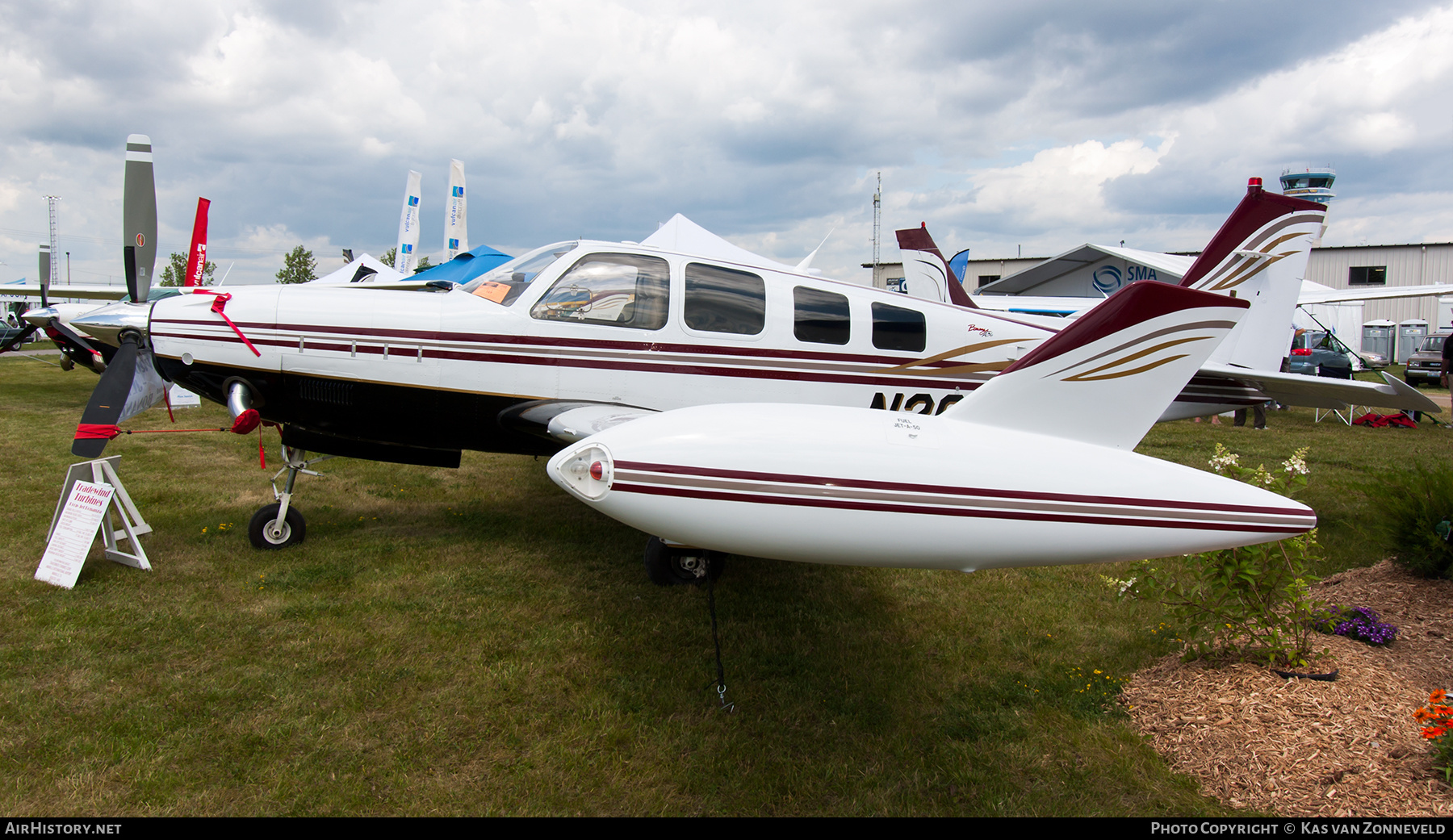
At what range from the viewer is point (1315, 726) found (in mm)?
3209

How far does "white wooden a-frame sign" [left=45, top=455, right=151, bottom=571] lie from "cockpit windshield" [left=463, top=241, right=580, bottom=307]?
117 inches

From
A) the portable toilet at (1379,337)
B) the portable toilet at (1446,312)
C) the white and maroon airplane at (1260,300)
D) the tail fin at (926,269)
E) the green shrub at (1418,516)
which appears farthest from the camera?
the portable toilet at (1379,337)

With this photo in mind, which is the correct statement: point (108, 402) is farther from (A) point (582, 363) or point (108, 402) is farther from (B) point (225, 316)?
(A) point (582, 363)

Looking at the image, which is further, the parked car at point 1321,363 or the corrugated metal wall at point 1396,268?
the corrugated metal wall at point 1396,268

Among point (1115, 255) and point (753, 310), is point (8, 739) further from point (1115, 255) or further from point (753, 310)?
point (1115, 255)

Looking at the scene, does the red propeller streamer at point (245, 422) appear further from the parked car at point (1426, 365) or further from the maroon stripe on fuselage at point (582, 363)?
the parked car at point (1426, 365)

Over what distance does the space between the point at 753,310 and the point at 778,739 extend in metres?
2.97

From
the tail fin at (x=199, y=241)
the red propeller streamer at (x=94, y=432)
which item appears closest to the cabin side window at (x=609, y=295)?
the red propeller streamer at (x=94, y=432)

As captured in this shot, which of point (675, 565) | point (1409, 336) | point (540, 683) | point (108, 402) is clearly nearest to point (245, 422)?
point (108, 402)

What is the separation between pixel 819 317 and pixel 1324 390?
503 cm

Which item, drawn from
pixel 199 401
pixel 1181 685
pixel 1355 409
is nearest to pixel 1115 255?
pixel 1355 409

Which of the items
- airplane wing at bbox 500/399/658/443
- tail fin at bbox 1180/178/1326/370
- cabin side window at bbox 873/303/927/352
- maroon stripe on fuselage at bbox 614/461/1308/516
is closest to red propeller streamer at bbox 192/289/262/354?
airplane wing at bbox 500/399/658/443

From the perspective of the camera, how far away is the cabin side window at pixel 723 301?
5051mm

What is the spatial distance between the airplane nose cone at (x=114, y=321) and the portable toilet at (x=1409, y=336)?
43782 millimetres
